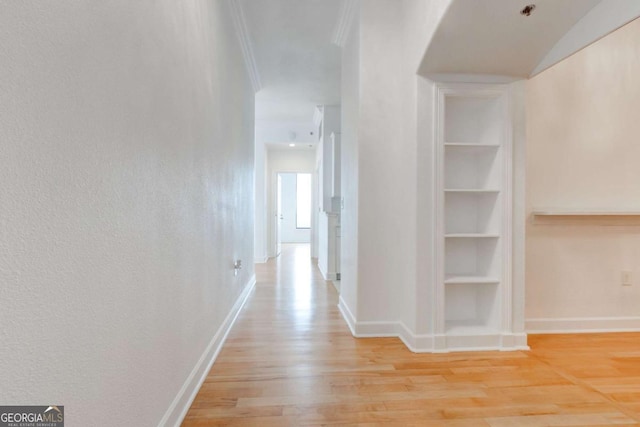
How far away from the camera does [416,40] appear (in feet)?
7.90

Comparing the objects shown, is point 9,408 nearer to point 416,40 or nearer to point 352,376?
point 352,376

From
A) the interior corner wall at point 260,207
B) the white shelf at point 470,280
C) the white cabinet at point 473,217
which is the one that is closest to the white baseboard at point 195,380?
the white cabinet at point 473,217

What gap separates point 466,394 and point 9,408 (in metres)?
1.91

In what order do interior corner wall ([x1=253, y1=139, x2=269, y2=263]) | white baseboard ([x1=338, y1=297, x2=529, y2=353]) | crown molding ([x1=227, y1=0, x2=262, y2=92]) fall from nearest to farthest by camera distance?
1. white baseboard ([x1=338, y1=297, x2=529, y2=353])
2. crown molding ([x1=227, y1=0, x2=262, y2=92])
3. interior corner wall ([x1=253, y1=139, x2=269, y2=263])

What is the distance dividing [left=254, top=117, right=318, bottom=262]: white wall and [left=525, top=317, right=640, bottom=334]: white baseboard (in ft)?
→ 16.0

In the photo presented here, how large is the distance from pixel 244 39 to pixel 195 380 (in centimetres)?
309

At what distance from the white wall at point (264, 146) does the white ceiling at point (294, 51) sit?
2.90 feet

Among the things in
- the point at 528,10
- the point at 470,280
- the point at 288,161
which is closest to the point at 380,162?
the point at 470,280

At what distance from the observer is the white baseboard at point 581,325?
2762 millimetres

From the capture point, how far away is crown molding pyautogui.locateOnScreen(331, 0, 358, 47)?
294cm

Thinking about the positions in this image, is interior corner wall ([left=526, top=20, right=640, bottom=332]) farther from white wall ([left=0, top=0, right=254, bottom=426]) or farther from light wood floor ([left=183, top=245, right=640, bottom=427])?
white wall ([left=0, top=0, right=254, bottom=426])

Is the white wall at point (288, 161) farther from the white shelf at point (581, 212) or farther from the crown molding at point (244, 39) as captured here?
the white shelf at point (581, 212)

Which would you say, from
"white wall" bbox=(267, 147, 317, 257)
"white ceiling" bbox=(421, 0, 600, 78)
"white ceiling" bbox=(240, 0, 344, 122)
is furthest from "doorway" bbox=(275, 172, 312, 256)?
"white ceiling" bbox=(421, 0, 600, 78)

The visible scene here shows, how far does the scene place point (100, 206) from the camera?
953mm
